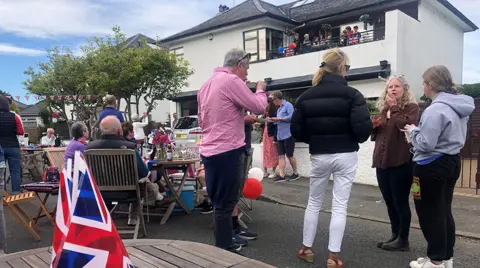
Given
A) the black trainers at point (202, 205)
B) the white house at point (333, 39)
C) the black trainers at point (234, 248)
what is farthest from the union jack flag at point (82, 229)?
the white house at point (333, 39)

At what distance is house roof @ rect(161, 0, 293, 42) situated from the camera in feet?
57.8

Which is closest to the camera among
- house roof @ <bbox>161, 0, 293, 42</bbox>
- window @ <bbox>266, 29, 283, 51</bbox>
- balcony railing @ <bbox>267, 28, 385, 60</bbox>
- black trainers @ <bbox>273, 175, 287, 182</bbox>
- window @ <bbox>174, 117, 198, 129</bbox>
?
black trainers @ <bbox>273, 175, 287, 182</bbox>

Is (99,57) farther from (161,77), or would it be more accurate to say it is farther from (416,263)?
(416,263)

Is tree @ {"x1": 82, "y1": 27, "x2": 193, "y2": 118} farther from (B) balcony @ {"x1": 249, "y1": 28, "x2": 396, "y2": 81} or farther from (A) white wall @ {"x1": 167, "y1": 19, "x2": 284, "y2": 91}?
(B) balcony @ {"x1": 249, "y1": 28, "x2": 396, "y2": 81}

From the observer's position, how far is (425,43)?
1500 cm

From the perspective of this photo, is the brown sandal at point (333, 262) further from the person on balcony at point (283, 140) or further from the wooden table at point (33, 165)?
the wooden table at point (33, 165)

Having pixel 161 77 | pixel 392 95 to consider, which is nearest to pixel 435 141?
pixel 392 95

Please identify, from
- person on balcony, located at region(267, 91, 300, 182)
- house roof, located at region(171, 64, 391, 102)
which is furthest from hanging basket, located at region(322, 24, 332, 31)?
person on balcony, located at region(267, 91, 300, 182)

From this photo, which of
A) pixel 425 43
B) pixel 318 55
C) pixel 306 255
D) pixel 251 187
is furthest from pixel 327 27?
pixel 306 255

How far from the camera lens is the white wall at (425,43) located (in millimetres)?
13445

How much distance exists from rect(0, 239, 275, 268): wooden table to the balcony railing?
1366 centimetres

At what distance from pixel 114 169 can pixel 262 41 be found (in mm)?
14789

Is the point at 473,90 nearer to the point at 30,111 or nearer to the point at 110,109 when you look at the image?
the point at 110,109

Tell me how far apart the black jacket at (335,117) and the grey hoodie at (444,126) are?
400 millimetres
